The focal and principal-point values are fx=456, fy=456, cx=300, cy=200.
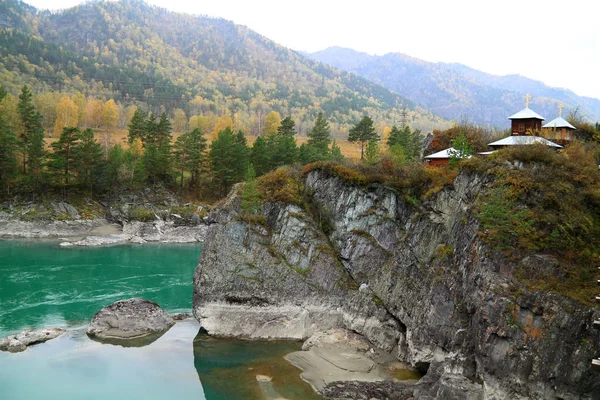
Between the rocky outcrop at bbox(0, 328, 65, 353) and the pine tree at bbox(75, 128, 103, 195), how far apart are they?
41.9 meters

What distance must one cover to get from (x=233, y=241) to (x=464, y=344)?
16607mm

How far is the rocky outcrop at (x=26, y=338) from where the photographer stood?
85.8 feet

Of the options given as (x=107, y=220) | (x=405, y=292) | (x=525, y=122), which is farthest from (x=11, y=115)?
(x=525, y=122)

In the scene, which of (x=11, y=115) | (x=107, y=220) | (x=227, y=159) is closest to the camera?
(x=107, y=220)

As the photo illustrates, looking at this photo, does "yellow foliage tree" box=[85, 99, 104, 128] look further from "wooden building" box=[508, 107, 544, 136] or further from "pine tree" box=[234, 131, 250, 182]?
"wooden building" box=[508, 107, 544, 136]

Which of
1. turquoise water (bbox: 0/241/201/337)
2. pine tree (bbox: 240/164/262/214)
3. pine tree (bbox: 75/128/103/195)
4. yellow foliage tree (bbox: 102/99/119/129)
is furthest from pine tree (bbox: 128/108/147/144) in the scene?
pine tree (bbox: 240/164/262/214)

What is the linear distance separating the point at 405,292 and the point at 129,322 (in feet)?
57.9

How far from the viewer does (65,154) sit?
64750 mm

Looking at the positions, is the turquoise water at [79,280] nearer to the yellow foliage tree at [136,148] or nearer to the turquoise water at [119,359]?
the turquoise water at [119,359]

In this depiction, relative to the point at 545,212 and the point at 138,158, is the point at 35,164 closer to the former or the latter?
the point at 138,158

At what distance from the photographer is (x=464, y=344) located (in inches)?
800

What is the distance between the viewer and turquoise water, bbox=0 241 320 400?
22.5 m

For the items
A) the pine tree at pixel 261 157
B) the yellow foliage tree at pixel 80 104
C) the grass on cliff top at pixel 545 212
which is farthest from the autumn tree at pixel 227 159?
the yellow foliage tree at pixel 80 104

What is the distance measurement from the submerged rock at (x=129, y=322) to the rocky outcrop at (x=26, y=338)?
6.94ft
